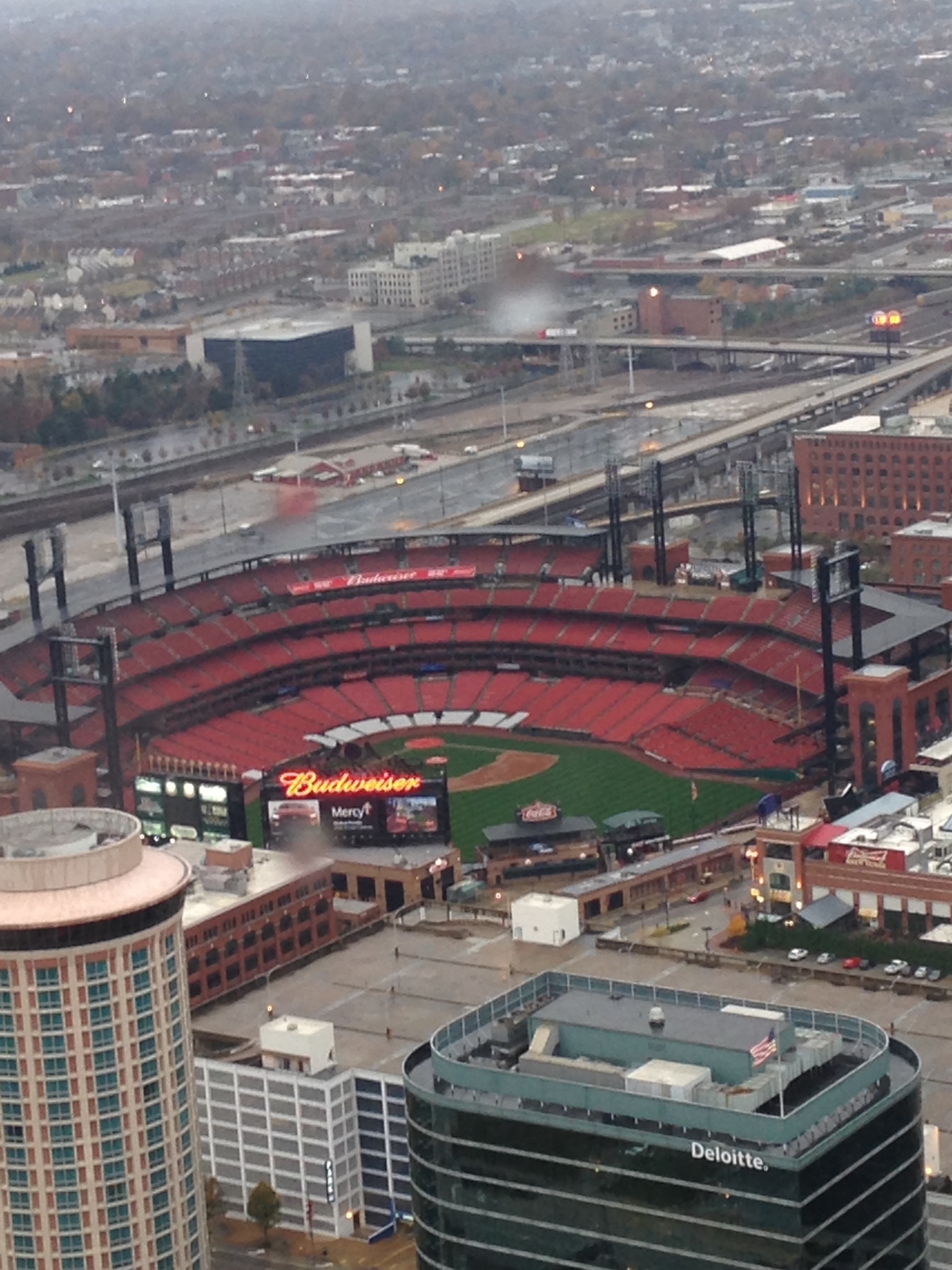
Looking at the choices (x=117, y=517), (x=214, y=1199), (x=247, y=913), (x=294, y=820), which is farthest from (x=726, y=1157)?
(x=117, y=517)

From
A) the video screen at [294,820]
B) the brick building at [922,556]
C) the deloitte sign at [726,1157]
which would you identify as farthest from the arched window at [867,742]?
the deloitte sign at [726,1157]

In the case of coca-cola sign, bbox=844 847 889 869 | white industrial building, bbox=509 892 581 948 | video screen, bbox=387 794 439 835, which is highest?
white industrial building, bbox=509 892 581 948

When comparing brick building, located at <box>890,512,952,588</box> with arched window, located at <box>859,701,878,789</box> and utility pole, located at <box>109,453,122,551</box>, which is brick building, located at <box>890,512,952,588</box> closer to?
arched window, located at <box>859,701,878,789</box>

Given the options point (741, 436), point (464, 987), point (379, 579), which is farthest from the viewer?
point (741, 436)

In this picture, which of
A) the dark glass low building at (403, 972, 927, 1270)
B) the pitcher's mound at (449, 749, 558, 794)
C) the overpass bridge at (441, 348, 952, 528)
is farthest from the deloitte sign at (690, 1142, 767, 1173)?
the overpass bridge at (441, 348, 952, 528)

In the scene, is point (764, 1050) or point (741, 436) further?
point (741, 436)

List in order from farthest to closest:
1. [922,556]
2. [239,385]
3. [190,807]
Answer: [239,385], [922,556], [190,807]

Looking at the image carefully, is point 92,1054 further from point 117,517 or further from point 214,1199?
point 117,517

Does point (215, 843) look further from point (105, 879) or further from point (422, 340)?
point (422, 340)
